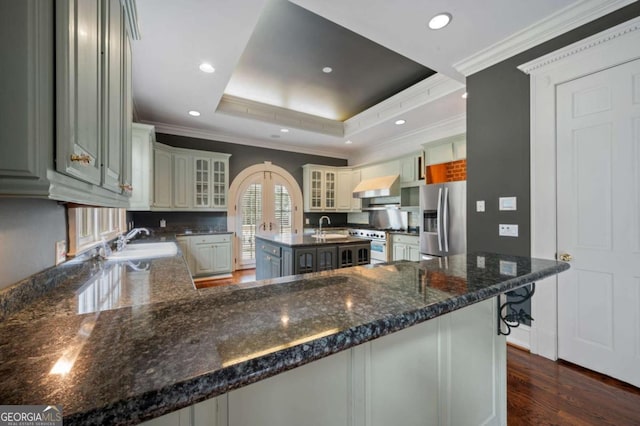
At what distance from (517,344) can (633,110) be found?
201 cm

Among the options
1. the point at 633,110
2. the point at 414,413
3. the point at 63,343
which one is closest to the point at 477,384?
the point at 414,413

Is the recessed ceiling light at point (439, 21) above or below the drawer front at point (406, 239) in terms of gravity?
above

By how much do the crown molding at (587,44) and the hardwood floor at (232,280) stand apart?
4.44m

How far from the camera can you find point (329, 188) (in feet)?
20.4

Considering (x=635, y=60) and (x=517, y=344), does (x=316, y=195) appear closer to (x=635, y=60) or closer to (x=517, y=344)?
(x=517, y=344)

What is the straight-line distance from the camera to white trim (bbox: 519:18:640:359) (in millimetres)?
2064

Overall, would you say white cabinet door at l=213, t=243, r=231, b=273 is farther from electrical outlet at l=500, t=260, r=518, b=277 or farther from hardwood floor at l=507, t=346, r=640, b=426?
electrical outlet at l=500, t=260, r=518, b=277

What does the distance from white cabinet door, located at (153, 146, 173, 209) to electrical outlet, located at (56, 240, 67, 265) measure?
9.92 feet

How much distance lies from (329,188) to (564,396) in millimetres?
5049

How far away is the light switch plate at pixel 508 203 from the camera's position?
2.35m

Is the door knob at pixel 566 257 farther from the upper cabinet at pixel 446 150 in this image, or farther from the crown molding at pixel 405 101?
the crown molding at pixel 405 101

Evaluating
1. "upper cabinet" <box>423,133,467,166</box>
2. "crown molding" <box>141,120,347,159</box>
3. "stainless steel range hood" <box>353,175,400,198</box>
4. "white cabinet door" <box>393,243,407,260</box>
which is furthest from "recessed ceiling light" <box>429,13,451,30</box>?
"crown molding" <box>141,120,347,159</box>

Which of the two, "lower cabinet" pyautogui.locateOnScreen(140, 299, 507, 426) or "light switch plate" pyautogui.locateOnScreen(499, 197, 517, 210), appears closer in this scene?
"lower cabinet" pyautogui.locateOnScreen(140, 299, 507, 426)

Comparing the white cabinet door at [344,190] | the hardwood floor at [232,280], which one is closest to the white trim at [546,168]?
the hardwood floor at [232,280]
